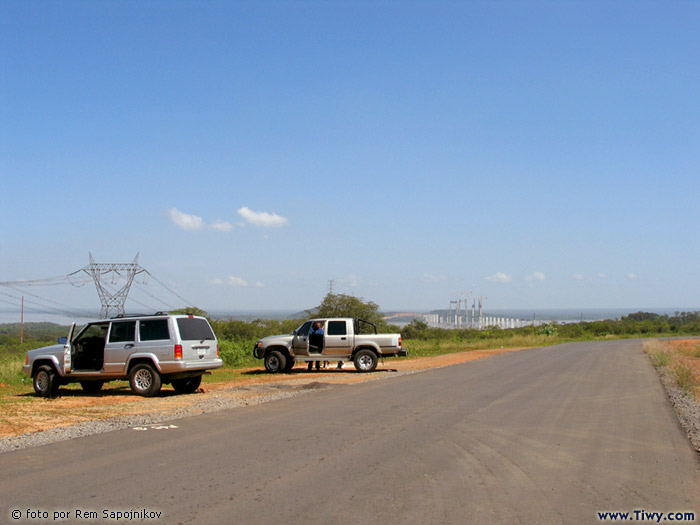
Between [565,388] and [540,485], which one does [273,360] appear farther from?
[540,485]

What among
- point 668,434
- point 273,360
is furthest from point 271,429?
point 273,360

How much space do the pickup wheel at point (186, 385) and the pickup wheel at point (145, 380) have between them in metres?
1.36

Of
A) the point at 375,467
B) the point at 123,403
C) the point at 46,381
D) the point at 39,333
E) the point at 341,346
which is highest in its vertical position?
the point at 341,346

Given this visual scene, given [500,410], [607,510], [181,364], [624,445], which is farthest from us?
[181,364]

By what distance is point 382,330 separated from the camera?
201 feet

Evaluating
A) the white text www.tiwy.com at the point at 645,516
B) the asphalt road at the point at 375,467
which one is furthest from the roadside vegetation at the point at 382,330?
the white text www.tiwy.com at the point at 645,516

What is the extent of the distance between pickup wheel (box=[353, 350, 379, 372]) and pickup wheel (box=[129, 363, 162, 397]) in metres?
9.45

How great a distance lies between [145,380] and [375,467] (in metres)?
9.43

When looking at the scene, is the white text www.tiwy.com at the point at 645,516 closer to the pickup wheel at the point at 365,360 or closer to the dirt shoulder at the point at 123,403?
the dirt shoulder at the point at 123,403

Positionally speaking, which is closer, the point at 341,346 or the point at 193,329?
the point at 193,329

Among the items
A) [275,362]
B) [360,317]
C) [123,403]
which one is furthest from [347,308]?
[123,403]

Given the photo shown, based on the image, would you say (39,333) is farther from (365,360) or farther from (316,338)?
(365,360)

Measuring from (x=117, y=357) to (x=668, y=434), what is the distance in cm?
1227

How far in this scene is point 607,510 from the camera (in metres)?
6.09
